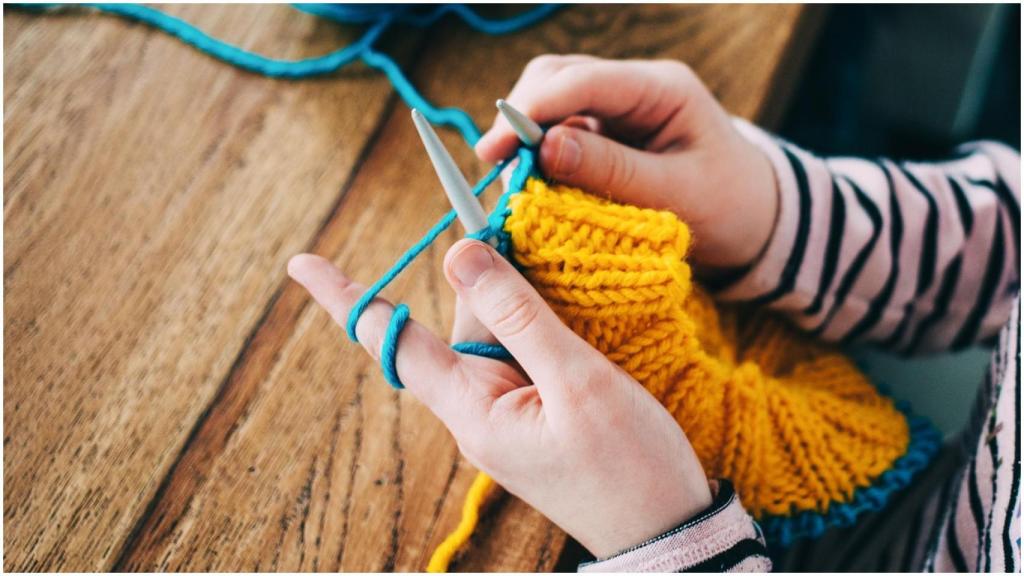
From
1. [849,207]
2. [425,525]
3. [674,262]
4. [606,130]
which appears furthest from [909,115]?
[425,525]

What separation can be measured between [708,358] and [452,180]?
210mm

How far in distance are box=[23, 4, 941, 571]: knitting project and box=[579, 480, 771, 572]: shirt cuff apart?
0.06 meters

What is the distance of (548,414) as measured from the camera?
0.39 meters

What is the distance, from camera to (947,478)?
22.6 inches

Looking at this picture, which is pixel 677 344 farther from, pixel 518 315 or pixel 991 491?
pixel 991 491

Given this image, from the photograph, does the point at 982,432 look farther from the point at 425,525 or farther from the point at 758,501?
the point at 425,525

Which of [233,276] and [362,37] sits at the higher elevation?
[362,37]

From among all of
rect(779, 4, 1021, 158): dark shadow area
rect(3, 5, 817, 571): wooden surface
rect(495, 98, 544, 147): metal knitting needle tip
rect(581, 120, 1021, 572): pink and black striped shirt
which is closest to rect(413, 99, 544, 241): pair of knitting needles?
rect(495, 98, 544, 147): metal knitting needle tip

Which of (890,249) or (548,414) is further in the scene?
(890,249)

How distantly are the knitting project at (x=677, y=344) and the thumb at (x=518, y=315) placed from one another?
26 mm

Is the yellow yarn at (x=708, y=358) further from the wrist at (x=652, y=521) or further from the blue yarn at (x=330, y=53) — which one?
the blue yarn at (x=330, y=53)

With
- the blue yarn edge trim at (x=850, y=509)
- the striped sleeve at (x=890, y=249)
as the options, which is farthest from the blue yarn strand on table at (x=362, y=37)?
the blue yarn edge trim at (x=850, y=509)


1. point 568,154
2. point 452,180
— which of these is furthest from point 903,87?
point 452,180

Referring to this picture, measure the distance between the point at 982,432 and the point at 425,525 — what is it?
42 centimetres
